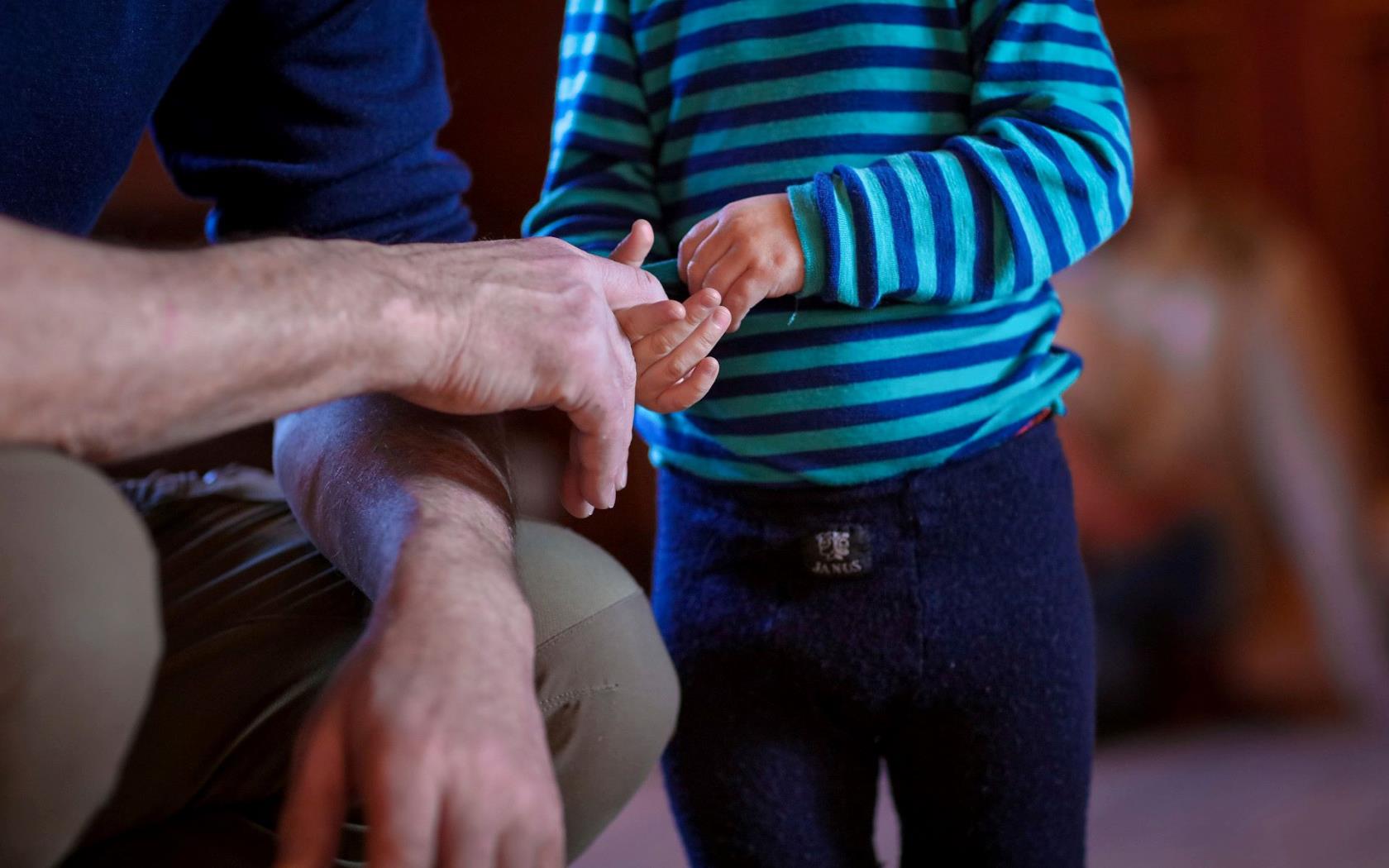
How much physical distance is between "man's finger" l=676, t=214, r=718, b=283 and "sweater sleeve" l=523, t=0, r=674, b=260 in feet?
0.35

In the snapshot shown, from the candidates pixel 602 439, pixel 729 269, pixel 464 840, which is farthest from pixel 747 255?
pixel 464 840

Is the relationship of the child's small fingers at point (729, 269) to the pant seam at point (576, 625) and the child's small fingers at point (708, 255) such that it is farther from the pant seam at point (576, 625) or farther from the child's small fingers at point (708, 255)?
the pant seam at point (576, 625)

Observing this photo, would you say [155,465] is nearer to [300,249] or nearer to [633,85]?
[633,85]

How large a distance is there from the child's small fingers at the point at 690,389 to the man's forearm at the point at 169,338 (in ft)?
0.63

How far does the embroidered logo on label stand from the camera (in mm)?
820

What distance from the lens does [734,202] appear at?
76 centimetres

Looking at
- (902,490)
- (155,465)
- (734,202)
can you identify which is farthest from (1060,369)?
(155,465)

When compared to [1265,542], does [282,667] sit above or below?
above

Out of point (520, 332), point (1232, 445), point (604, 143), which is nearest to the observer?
point (520, 332)

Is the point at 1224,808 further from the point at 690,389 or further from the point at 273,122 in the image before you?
the point at 273,122

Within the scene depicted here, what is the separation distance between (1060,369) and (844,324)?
0.17 metres

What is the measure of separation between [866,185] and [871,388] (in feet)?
0.43

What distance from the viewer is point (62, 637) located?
488 millimetres

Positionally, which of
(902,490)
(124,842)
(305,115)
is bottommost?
(124,842)
